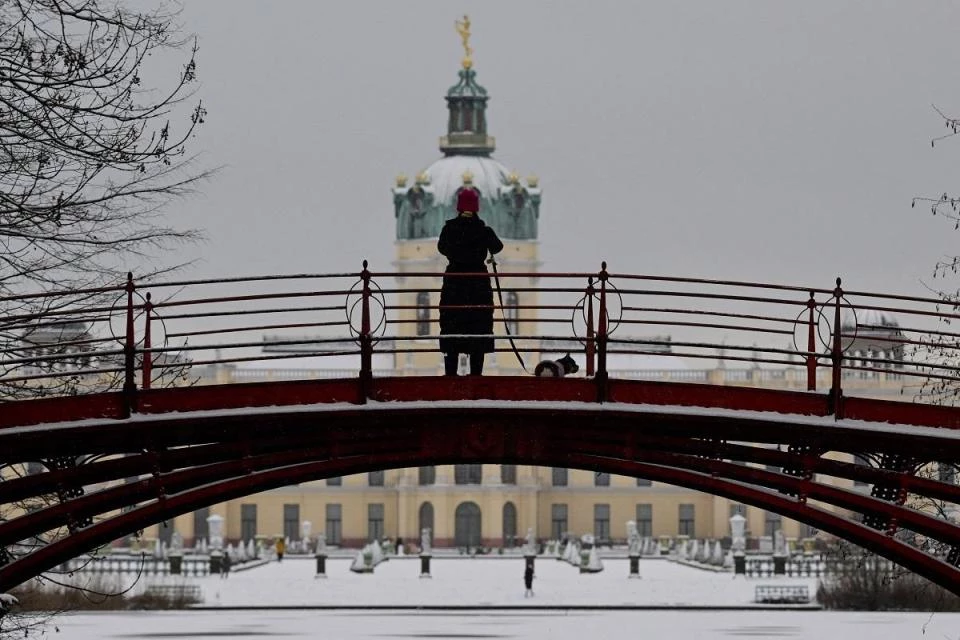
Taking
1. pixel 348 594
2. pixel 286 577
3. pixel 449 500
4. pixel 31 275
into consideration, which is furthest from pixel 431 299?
pixel 31 275

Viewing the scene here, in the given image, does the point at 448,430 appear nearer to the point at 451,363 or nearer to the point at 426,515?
the point at 451,363

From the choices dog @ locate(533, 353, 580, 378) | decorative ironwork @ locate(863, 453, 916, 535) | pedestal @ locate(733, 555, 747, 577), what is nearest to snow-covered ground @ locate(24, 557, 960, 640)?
pedestal @ locate(733, 555, 747, 577)

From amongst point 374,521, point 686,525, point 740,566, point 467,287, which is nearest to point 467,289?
point 467,287

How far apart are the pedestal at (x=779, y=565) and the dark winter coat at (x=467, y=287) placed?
6001 cm

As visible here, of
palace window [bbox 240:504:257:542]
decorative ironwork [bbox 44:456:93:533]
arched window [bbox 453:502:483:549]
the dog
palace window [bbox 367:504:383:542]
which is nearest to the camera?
decorative ironwork [bbox 44:456:93:533]

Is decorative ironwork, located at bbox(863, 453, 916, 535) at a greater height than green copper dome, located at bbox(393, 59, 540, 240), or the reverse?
green copper dome, located at bbox(393, 59, 540, 240)

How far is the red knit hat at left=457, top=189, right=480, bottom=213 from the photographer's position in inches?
912

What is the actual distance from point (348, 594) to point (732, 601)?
1093cm

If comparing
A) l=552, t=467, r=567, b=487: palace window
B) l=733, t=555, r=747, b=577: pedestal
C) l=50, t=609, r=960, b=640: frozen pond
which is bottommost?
l=733, t=555, r=747, b=577: pedestal

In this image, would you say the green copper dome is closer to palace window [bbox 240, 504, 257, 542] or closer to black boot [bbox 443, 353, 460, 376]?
palace window [bbox 240, 504, 257, 542]

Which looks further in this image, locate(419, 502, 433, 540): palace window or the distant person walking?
locate(419, 502, 433, 540): palace window

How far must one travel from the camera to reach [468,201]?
2338cm

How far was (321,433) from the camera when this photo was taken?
23141mm

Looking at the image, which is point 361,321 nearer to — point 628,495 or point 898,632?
point 898,632
